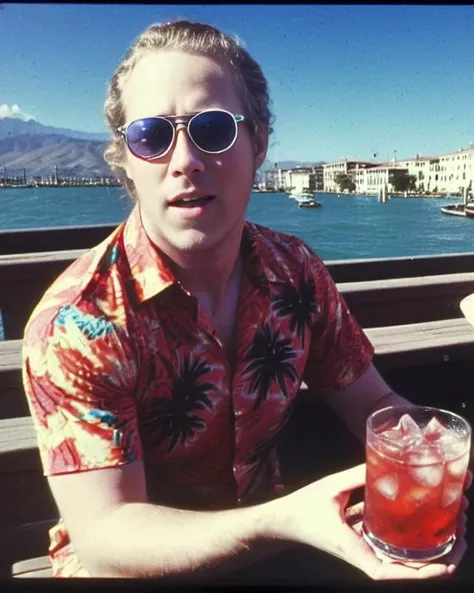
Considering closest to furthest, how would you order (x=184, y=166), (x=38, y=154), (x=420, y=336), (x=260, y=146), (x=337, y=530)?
(x=337, y=530), (x=184, y=166), (x=260, y=146), (x=420, y=336), (x=38, y=154)

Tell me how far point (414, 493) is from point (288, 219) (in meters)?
1.67

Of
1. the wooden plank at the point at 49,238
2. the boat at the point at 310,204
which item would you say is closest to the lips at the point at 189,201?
the wooden plank at the point at 49,238

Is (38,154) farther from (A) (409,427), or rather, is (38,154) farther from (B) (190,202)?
(A) (409,427)

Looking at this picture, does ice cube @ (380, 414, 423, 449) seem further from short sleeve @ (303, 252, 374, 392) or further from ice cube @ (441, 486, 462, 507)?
short sleeve @ (303, 252, 374, 392)

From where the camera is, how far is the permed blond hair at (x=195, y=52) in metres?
1.10

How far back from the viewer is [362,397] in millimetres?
1364

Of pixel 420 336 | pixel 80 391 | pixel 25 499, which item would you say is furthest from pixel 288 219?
pixel 80 391

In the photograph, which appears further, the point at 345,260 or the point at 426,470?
the point at 345,260

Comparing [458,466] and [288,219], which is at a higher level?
[288,219]

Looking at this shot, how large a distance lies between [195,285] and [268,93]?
18.6 inches

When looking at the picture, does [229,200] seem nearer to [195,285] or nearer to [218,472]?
[195,285]

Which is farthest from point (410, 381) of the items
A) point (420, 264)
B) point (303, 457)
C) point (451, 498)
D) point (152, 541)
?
point (152, 541)

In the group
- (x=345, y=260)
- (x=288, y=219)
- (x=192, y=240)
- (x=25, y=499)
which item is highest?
(x=192, y=240)

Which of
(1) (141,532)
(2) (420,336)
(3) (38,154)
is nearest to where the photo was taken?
(1) (141,532)
